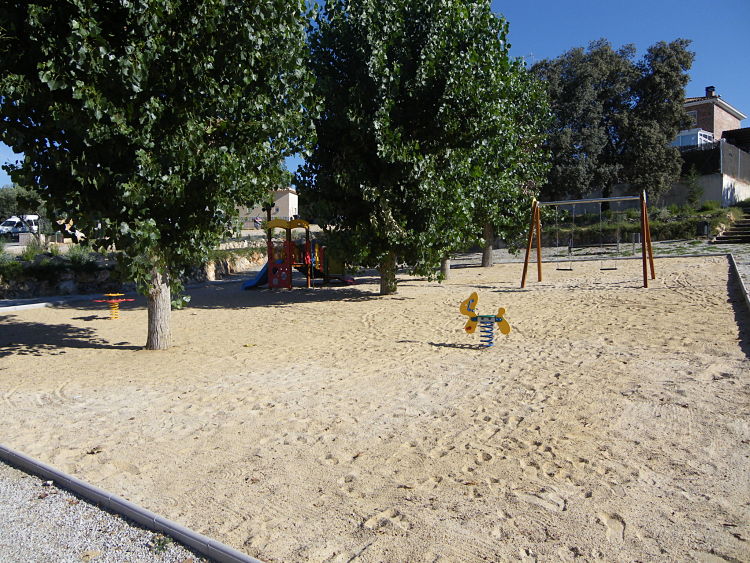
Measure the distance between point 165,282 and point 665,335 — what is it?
7.92m

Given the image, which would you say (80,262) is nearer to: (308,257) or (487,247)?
(308,257)

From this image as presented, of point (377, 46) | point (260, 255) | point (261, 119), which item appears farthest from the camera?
point (260, 255)

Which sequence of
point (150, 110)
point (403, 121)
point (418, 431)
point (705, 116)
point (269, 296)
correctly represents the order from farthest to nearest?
point (705, 116) < point (269, 296) < point (403, 121) < point (150, 110) < point (418, 431)

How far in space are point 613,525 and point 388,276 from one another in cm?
1231

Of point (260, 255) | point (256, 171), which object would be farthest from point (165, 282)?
point (260, 255)

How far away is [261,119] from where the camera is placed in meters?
9.07

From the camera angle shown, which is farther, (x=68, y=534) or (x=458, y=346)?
(x=458, y=346)

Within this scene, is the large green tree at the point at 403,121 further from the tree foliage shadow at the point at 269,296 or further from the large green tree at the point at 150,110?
the large green tree at the point at 150,110

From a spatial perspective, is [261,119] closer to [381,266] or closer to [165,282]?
[165,282]

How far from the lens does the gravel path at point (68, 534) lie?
140 inches

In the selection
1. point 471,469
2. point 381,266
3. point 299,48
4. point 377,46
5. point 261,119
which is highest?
point 377,46

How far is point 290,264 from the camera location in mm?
18844

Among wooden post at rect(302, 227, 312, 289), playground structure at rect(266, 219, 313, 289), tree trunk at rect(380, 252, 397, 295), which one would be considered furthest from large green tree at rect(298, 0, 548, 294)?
wooden post at rect(302, 227, 312, 289)

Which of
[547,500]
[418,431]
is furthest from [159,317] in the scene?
[547,500]
